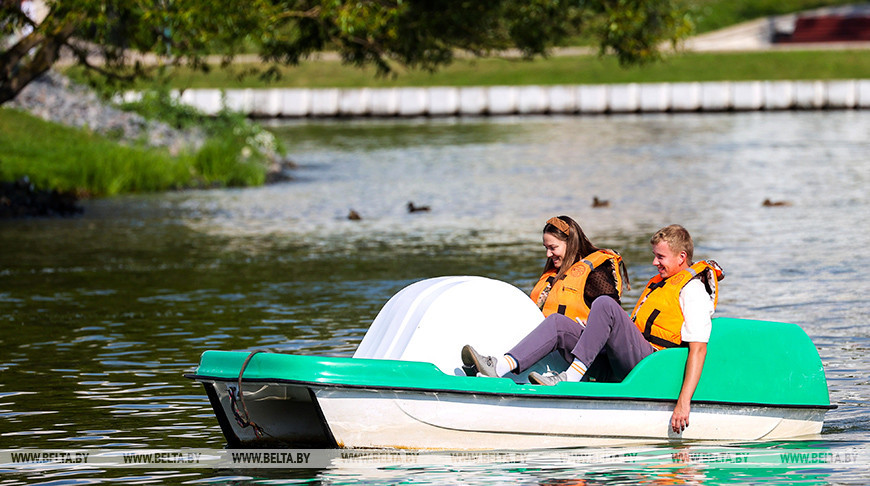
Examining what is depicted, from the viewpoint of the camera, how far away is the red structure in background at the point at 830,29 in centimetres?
5859

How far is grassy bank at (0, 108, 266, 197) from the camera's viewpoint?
85.9ft

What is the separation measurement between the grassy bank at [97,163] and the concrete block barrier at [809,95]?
2233cm

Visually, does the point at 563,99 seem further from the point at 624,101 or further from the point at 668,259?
the point at 668,259

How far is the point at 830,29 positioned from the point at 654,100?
16095mm

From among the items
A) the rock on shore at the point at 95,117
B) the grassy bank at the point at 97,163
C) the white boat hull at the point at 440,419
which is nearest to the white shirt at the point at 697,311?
the white boat hull at the point at 440,419

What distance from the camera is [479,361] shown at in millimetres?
8414

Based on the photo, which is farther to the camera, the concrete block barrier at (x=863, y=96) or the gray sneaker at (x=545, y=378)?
the concrete block barrier at (x=863, y=96)

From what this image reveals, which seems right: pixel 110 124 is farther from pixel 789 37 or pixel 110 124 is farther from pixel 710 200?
pixel 789 37

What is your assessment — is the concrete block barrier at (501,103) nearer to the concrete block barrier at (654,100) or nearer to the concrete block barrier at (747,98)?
the concrete block barrier at (654,100)

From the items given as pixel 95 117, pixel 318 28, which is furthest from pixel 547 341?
pixel 95 117

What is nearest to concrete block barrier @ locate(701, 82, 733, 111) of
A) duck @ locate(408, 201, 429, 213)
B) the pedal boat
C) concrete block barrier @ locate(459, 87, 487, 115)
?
concrete block barrier @ locate(459, 87, 487, 115)

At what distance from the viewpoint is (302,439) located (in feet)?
28.1

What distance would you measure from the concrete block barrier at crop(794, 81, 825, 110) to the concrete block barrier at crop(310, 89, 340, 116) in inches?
559

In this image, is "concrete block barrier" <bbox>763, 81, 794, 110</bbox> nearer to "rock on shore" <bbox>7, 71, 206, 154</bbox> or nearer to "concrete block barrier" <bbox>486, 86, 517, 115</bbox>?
"concrete block barrier" <bbox>486, 86, 517, 115</bbox>
